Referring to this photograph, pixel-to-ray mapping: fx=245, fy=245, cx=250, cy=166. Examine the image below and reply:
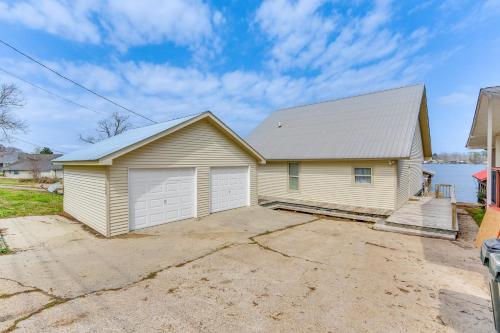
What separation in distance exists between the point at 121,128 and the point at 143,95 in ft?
72.5

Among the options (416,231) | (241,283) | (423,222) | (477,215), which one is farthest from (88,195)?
(477,215)

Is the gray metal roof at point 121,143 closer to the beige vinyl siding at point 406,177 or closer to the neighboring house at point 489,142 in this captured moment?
the neighboring house at point 489,142

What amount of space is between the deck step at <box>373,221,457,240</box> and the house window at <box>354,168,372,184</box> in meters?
2.87

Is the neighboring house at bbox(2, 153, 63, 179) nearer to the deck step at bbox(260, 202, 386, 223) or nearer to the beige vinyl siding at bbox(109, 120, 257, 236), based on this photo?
the beige vinyl siding at bbox(109, 120, 257, 236)

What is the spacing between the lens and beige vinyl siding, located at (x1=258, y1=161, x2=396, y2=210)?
35.8 ft

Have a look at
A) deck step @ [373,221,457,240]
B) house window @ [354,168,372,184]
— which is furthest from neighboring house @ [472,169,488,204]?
deck step @ [373,221,457,240]

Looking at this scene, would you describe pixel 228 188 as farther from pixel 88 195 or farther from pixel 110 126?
pixel 110 126

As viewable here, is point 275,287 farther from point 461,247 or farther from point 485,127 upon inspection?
point 485,127

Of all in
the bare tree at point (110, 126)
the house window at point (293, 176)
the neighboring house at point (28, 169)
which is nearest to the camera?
the house window at point (293, 176)

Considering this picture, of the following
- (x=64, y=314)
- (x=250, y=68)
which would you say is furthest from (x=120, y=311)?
(x=250, y=68)

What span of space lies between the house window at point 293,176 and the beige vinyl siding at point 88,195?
960cm

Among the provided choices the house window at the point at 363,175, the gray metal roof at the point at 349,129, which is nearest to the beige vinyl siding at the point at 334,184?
the house window at the point at 363,175

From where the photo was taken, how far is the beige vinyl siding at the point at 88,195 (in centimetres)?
777

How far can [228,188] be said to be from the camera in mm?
11445
